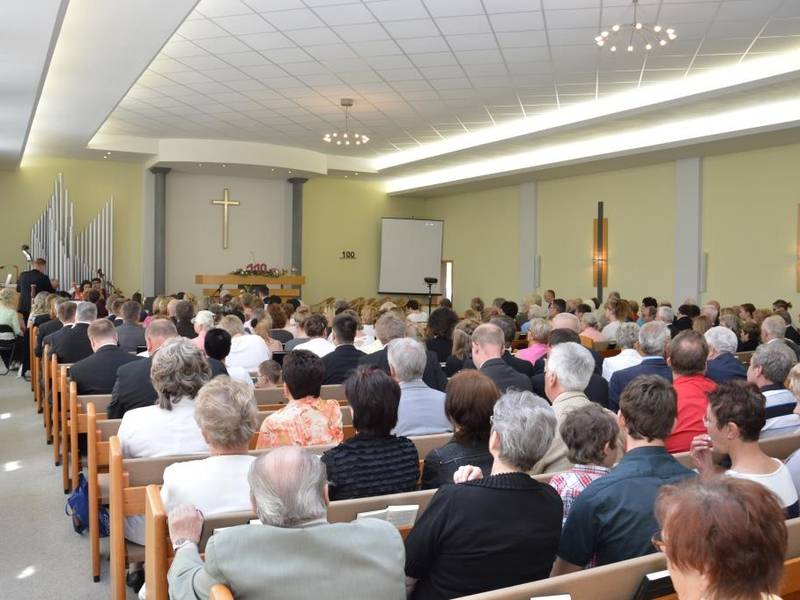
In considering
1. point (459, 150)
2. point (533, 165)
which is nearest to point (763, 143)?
point (533, 165)

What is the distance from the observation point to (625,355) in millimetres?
5043

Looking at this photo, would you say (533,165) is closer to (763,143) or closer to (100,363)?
(763,143)

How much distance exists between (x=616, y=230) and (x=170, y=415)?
11382mm

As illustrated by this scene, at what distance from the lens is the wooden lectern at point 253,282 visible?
13234mm

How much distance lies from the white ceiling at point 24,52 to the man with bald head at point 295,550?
513cm

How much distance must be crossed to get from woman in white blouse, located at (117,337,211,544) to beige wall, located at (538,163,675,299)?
10.6 meters

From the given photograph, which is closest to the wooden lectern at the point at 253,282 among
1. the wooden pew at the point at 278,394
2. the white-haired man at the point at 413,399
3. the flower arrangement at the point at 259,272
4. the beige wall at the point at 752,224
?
the flower arrangement at the point at 259,272

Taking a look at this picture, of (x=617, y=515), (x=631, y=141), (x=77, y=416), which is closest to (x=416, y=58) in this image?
(x=631, y=141)

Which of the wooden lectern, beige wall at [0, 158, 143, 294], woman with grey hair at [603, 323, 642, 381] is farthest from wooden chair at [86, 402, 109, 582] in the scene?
beige wall at [0, 158, 143, 294]

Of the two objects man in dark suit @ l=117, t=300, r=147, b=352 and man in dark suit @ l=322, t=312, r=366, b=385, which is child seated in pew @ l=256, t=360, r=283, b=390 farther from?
man in dark suit @ l=117, t=300, r=147, b=352

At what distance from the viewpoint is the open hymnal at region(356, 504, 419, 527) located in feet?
7.13

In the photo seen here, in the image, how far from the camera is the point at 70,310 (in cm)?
650

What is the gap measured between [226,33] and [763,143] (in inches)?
Answer: 303

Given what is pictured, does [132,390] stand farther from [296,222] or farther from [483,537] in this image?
[296,222]
